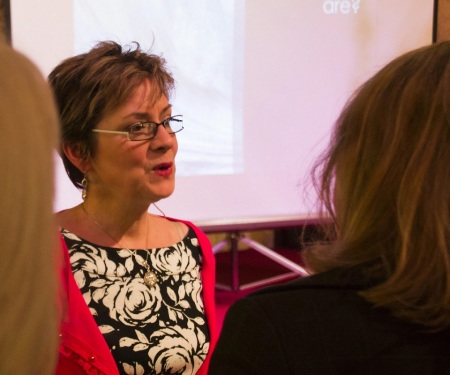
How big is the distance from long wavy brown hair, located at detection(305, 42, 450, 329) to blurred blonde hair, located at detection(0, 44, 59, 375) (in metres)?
0.44

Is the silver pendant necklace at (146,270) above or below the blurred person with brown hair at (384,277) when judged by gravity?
below

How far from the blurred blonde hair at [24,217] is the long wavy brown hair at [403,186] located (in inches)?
17.2

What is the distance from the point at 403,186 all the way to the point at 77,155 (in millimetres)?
1067

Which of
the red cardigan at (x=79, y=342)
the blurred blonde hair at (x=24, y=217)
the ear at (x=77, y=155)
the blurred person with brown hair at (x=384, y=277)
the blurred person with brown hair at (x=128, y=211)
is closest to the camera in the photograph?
the blurred blonde hair at (x=24, y=217)

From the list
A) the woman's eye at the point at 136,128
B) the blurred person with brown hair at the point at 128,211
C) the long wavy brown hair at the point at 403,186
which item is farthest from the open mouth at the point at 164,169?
the long wavy brown hair at the point at 403,186

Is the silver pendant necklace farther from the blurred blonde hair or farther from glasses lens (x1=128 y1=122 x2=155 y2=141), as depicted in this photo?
the blurred blonde hair

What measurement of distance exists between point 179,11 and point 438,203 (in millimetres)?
2077

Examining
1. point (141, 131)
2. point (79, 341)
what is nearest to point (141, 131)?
point (141, 131)

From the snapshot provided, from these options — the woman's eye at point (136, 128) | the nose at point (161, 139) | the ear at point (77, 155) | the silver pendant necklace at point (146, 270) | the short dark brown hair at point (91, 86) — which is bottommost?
the silver pendant necklace at point (146, 270)

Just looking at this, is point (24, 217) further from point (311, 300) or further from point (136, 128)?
point (136, 128)

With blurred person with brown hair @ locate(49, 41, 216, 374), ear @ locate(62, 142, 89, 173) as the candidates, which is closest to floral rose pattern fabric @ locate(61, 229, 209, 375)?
blurred person with brown hair @ locate(49, 41, 216, 374)

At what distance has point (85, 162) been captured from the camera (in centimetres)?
176

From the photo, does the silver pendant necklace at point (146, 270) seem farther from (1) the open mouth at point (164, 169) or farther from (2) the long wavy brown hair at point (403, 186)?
(2) the long wavy brown hair at point (403, 186)

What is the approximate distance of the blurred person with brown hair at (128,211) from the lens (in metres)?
1.63
